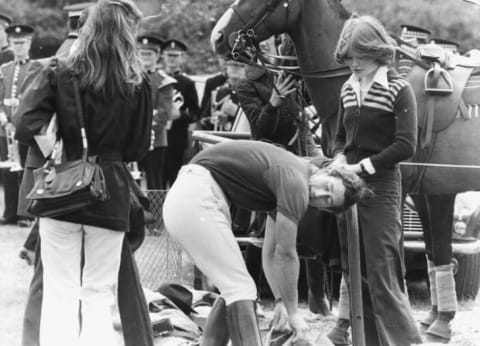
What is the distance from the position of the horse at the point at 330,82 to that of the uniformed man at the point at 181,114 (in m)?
5.84

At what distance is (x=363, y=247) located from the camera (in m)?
5.91

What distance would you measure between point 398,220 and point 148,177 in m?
6.62

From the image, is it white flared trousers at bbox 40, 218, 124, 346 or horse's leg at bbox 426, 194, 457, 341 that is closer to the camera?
white flared trousers at bbox 40, 218, 124, 346

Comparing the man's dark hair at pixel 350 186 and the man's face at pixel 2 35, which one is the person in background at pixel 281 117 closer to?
the man's dark hair at pixel 350 186

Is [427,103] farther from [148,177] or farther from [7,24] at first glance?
[7,24]

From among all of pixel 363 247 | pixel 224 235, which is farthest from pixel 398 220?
pixel 224 235

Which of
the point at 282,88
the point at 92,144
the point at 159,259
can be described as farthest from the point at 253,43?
the point at 159,259

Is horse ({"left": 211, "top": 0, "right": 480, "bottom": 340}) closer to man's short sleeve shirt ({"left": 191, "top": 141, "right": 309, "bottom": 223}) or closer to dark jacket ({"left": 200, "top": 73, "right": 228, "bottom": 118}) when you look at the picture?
man's short sleeve shirt ({"left": 191, "top": 141, "right": 309, "bottom": 223})

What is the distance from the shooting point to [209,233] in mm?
5414

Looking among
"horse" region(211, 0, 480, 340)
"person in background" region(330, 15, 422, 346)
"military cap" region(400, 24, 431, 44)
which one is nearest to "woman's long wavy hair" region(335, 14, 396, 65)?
"person in background" region(330, 15, 422, 346)

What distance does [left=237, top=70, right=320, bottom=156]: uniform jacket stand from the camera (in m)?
7.41

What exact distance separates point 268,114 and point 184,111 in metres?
5.55

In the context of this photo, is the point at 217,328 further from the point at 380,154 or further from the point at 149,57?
the point at 149,57

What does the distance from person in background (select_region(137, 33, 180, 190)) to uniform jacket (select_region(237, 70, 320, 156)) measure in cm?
434
